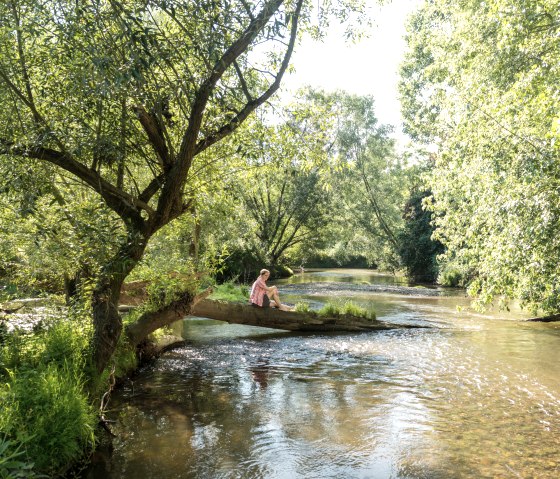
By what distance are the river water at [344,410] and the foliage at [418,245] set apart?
79.0ft

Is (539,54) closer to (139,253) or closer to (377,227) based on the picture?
(139,253)

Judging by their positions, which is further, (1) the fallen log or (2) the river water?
(1) the fallen log

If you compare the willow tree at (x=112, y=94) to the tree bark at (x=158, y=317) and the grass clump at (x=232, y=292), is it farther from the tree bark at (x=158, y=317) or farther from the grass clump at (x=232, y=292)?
the grass clump at (x=232, y=292)

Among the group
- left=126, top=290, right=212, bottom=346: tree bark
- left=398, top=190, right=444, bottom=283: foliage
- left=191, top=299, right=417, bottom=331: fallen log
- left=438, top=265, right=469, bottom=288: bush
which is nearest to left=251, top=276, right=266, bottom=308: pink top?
left=191, top=299, right=417, bottom=331: fallen log

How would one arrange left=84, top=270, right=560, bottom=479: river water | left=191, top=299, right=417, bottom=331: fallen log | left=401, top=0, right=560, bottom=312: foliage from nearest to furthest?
left=84, top=270, right=560, bottom=479: river water < left=401, top=0, right=560, bottom=312: foliage < left=191, top=299, right=417, bottom=331: fallen log

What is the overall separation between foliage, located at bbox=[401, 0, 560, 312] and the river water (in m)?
2.21

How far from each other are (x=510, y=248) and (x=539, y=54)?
166 inches

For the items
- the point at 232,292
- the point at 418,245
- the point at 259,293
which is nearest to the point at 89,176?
the point at 259,293

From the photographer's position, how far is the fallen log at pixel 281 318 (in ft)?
41.2

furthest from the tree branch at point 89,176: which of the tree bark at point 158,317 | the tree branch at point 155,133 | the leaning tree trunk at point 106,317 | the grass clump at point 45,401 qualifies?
the tree bark at point 158,317

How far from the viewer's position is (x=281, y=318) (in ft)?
44.7

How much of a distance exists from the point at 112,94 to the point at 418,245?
112 feet

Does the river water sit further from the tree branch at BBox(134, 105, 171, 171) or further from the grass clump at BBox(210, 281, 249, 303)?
the grass clump at BBox(210, 281, 249, 303)

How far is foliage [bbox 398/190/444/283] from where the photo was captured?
3659 cm
